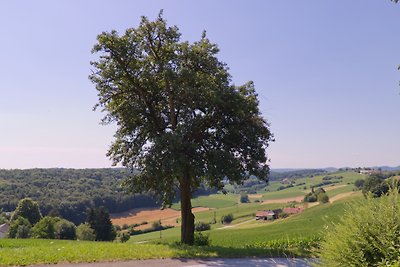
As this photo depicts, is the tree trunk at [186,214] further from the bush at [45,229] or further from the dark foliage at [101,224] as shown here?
the dark foliage at [101,224]

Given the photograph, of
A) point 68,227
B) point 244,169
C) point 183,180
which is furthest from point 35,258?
point 68,227

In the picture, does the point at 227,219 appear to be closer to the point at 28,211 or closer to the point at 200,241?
the point at 28,211

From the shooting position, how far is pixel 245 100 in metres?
19.0

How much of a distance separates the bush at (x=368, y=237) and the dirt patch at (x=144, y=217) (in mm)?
100836

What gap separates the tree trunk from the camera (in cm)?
1980

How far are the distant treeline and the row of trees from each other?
18.7 m

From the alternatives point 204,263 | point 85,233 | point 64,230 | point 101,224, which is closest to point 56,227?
point 64,230

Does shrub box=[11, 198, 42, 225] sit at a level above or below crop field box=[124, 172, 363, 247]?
above

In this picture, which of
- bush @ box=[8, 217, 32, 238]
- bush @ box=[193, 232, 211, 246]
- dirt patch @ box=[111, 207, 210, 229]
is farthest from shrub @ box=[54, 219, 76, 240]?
bush @ box=[193, 232, 211, 246]

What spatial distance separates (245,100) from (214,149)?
3.02 m

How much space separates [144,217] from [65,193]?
25725 millimetres

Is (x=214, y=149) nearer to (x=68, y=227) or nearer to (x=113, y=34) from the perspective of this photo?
(x=113, y=34)

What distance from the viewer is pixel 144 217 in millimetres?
116312

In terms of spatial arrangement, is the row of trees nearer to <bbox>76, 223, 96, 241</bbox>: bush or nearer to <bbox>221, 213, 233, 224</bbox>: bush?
<bbox>76, 223, 96, 241</bbox>: bush
